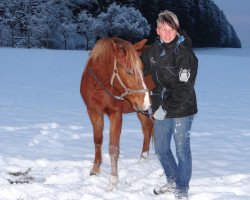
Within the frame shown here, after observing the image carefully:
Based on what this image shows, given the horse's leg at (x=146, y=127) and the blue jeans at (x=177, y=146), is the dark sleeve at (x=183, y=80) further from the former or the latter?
the horse's leg at (x=146, y=127)

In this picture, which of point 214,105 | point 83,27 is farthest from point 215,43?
point 214,105

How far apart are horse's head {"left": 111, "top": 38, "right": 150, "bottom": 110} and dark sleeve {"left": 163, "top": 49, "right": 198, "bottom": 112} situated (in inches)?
11.0

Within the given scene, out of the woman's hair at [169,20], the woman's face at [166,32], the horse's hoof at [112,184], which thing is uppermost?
the woman's hair at [169,20]

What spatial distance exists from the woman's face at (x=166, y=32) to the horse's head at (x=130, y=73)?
41cm

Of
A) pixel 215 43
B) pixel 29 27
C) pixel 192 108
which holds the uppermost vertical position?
pixel 192 108

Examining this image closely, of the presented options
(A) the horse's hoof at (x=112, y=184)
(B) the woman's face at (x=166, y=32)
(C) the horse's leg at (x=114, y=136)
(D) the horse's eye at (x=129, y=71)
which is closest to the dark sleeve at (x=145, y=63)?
(D) the horse's eye at (x=129, y=71)

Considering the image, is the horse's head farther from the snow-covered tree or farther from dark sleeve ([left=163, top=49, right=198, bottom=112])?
the snow-covered tree

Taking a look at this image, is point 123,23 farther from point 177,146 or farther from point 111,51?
point 177,146

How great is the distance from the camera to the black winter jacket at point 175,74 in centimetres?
384

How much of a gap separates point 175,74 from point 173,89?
0.54ft

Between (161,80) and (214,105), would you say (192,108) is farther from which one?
(214,105)

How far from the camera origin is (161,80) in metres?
4.07

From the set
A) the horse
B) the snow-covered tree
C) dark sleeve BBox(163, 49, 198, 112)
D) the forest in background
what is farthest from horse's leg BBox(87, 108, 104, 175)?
the snow-covered tree

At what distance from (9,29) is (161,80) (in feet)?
138
